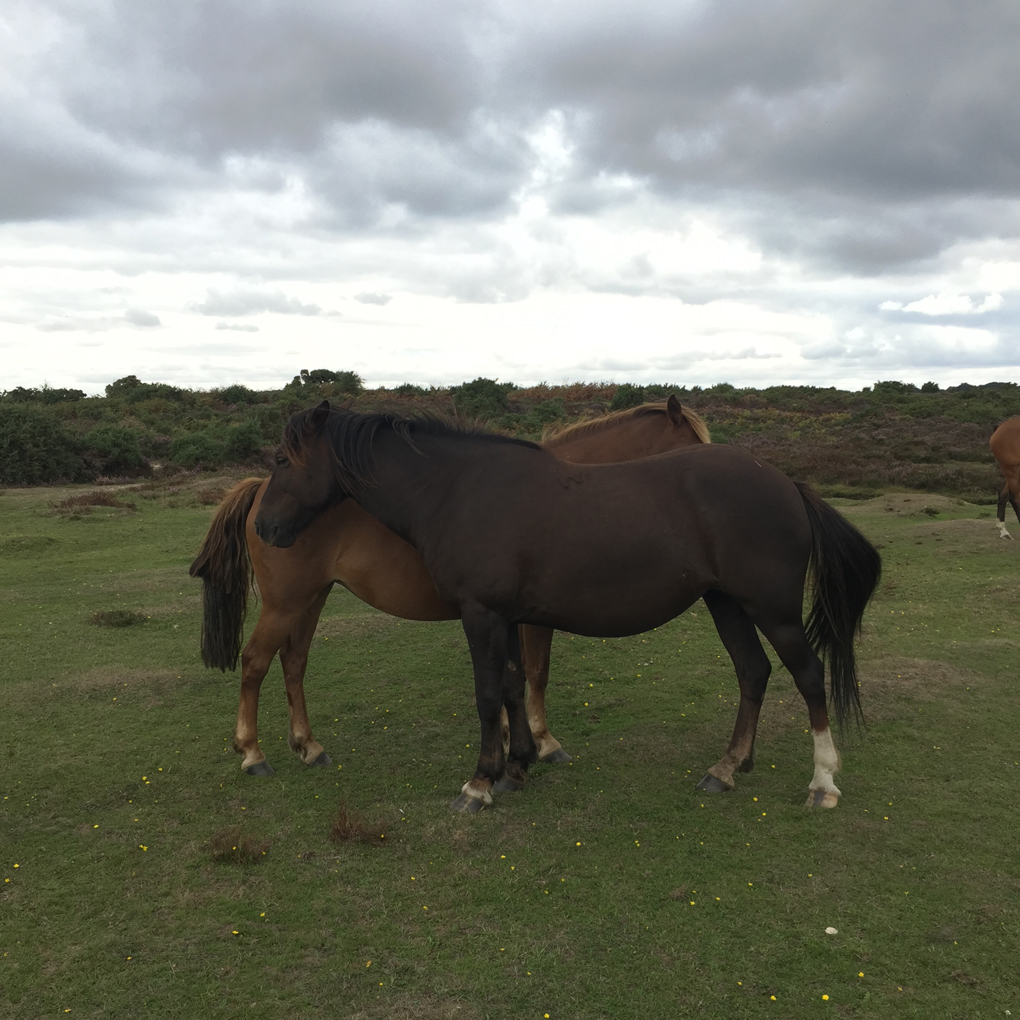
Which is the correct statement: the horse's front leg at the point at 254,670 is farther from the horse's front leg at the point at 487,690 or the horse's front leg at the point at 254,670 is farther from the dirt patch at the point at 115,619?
the dirt patch at the point at 115,619

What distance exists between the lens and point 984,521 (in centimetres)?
1457

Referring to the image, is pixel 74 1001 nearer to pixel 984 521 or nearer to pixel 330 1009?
pixel 330 1009

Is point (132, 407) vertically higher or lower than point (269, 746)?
higher

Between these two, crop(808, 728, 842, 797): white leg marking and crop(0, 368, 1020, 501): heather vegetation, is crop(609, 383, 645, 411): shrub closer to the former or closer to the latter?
crop(0, 368, 1020, 501): heather vegetation

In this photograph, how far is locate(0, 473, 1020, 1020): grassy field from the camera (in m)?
3.18

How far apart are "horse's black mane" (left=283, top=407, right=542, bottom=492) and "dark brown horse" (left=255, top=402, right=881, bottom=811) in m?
0.01

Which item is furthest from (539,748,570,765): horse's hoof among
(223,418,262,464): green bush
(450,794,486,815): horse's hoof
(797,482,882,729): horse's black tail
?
(223,418,262,464): green bush

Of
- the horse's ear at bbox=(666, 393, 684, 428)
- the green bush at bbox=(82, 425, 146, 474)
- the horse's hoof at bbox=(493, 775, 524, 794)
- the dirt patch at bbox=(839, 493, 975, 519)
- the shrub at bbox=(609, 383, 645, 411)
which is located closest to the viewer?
the horse's hoof at bbox=(493, 775, 524, 794)

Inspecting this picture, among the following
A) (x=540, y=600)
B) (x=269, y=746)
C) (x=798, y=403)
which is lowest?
(x=269, y=746)

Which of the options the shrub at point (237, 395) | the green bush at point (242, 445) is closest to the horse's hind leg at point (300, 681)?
the green bush at point (242, 445)

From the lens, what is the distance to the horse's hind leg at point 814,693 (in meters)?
4.67

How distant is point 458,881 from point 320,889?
0.69 m

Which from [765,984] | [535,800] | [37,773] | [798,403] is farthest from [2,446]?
[798,403]

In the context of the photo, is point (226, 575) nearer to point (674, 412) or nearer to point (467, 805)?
point (467, 805)
